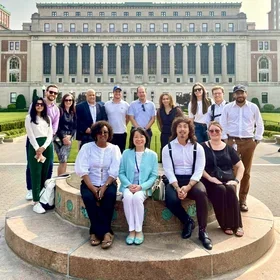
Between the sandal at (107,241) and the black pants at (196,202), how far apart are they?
0.99 metres

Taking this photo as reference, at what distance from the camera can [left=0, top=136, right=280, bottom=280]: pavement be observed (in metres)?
4.60

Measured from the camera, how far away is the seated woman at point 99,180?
4984 mm

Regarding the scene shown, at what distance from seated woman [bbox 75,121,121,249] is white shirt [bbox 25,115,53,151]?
1.49 meters

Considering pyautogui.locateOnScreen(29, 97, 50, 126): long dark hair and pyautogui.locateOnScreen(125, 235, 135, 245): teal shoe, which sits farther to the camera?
pyautogui.locateOnScreen(29, 97, 50, 126): long dark hair

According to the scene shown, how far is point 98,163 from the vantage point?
212 inches

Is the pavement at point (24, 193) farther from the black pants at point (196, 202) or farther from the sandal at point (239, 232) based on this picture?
the black pants at point (196, 202)

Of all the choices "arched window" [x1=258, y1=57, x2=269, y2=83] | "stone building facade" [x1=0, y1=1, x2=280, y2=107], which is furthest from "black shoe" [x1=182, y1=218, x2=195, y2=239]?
"arched window" [x1=258, y1=57, x2=269, y2=83]

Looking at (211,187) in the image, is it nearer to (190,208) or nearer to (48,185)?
(190,208)

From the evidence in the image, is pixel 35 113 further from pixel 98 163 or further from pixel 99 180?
pixel 99 180

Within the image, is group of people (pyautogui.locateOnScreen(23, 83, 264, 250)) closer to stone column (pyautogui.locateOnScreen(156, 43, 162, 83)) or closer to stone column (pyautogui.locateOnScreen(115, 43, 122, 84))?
stone column (pyautogui.locateOnScreen(115, 43, 122, 84))

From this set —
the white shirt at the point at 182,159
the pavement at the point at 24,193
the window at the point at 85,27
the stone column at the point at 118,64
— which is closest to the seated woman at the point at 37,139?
the pavement at the point at 24,193

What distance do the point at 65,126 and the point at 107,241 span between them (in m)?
3.59

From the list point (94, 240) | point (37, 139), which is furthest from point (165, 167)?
point (37, 139)

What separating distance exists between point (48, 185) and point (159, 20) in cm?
7821
